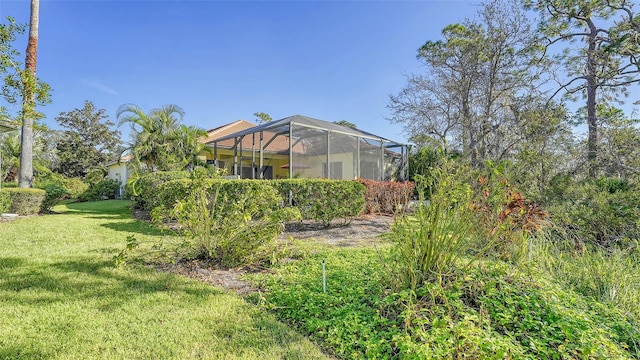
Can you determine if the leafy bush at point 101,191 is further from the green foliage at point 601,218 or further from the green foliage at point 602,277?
the green foliage at point 601,218

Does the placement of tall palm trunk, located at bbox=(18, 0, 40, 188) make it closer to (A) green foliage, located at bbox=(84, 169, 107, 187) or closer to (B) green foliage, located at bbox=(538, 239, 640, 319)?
(B) green foliage, located at bbox=(538, 239, 640, 319)

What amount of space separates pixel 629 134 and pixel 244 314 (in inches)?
433

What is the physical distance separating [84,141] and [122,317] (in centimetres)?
3324

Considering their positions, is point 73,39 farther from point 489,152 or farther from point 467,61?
point 489,152

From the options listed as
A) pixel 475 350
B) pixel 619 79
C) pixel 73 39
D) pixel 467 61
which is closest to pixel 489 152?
pixel 467 61

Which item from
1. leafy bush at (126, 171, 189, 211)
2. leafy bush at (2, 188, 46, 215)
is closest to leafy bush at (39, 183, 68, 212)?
leafy bush at (2, 188, 46, 215)

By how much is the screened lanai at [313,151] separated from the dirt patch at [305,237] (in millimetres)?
3929

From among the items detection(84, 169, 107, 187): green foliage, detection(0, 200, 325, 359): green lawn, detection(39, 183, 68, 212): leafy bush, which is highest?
detection(84, 169, 107, 187): green foliage

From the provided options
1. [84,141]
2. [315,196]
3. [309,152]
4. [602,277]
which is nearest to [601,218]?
[602,277]

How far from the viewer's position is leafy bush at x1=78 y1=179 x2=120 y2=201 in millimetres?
19125

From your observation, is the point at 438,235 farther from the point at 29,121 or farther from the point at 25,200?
the point at 25,200

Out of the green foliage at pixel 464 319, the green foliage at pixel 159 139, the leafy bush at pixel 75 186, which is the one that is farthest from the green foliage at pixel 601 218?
the leafy bush at pixel 75 186

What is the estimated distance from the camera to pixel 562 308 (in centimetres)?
262

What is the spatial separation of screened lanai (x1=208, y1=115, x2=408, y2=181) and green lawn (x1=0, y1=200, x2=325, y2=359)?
8.30 m
